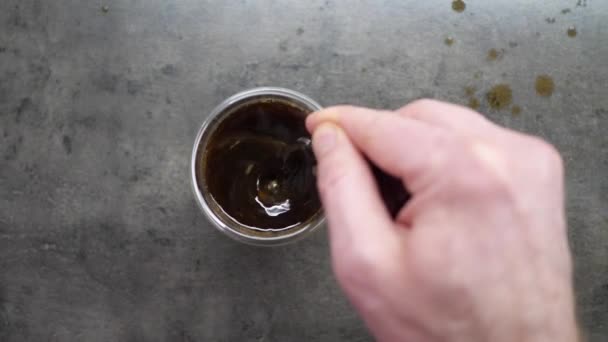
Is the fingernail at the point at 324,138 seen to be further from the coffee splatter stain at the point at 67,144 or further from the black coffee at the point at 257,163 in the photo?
the coffee splatter stain at the point at 67,144

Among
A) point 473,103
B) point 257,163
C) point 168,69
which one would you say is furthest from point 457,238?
point 168,69

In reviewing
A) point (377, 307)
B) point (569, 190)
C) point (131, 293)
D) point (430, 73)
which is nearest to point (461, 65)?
point (430, 73)

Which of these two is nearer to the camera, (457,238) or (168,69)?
(457,238)

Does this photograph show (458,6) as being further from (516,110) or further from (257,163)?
(257,163)

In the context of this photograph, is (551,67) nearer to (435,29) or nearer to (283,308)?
(435,29)

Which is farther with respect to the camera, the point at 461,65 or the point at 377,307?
the point at 461,65

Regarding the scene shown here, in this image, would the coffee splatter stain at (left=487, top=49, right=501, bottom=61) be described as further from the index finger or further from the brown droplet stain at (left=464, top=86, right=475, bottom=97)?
the index finger

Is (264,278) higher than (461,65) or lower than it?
lower

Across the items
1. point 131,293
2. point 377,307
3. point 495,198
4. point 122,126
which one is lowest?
point 131,293
